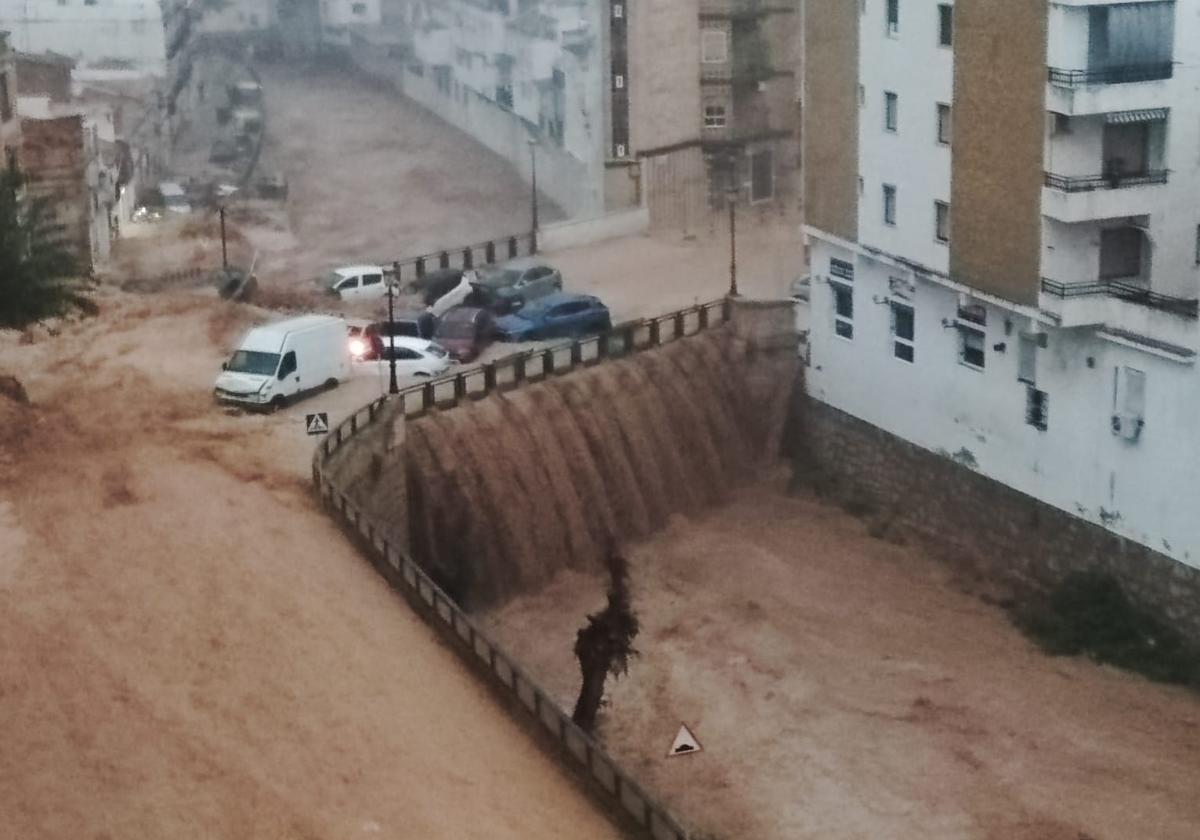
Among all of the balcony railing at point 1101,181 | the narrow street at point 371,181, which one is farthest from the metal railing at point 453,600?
the narrow street at point 371,181

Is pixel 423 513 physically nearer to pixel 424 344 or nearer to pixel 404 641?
pixel 424 344

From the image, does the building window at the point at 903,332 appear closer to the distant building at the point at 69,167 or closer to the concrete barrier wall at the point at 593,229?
the concrete barrier wall at the point at 593,229

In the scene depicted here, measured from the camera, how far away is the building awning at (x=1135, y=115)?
111 feet

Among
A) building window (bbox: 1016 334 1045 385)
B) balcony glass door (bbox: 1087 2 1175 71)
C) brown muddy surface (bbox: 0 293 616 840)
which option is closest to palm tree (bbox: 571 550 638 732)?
brown muddy surface (bbox: 0 293 616 840)

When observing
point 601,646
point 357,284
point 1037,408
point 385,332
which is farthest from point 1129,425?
point 357,284

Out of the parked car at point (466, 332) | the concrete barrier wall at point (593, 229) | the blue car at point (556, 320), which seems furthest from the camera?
the concrete barrier wall at point (593, 229)

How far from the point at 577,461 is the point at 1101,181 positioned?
1277 cm

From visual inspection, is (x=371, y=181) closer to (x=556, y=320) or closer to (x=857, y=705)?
(x=556, y=320)

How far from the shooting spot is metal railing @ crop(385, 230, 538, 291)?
53.5m

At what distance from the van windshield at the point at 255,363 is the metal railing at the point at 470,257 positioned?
15611 millimetres

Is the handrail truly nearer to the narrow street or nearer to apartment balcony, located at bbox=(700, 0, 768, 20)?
the narrow street

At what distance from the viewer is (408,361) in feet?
133

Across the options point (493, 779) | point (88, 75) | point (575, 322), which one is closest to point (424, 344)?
point (575, 322)

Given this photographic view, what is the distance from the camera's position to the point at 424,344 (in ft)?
135
